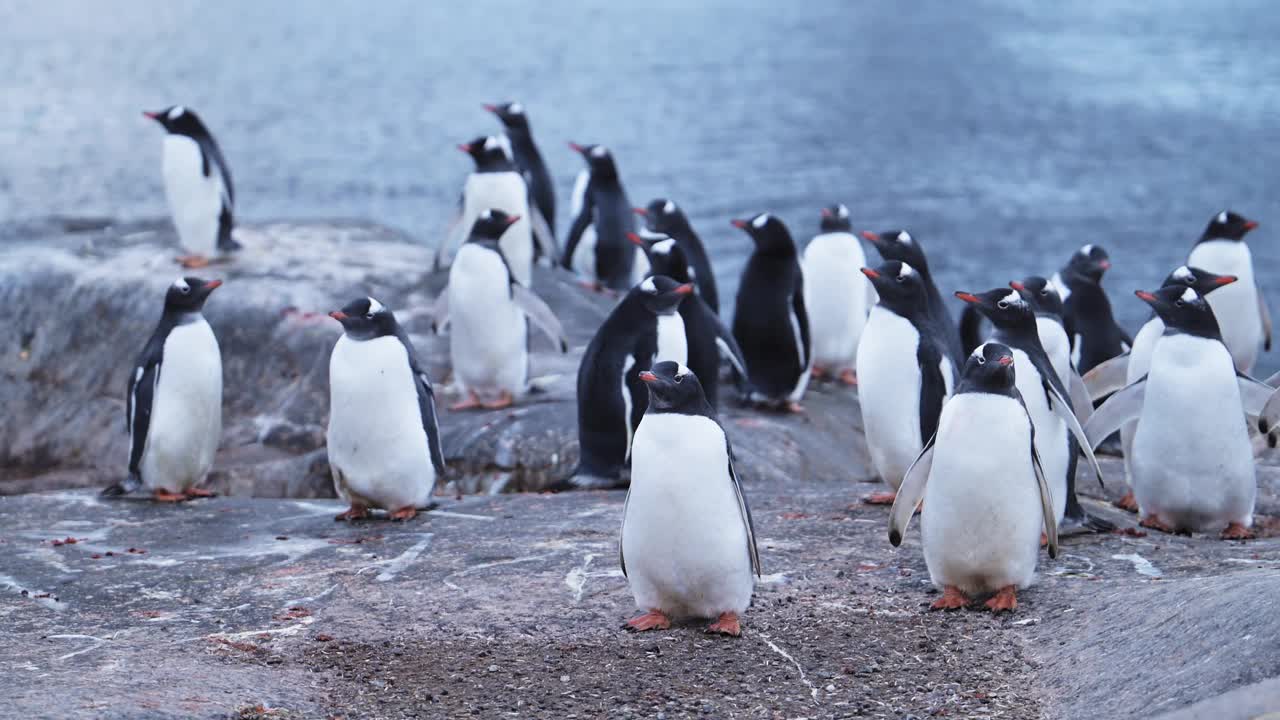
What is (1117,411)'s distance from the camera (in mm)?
6816

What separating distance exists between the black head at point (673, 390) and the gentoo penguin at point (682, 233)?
5253 millimetres

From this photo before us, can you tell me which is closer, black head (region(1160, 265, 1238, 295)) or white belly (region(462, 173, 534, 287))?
black head (region(1160, 265, 1238, 295))

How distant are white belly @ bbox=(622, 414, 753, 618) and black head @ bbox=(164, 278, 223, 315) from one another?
349 centimetres

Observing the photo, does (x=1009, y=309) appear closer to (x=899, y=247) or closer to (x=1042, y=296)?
(x=1042, y=296)

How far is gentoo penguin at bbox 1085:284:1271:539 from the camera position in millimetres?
6469

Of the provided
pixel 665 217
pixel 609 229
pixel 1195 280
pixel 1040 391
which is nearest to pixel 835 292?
pixel 665 217

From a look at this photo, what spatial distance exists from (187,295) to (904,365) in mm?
3727

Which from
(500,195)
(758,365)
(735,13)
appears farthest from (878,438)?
(735,13)

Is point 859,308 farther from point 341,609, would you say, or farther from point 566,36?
point 566,36

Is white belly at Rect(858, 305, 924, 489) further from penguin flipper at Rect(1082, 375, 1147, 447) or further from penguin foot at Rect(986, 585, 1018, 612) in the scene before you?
penguin foot at Rect(986, 585, 1018, 612)

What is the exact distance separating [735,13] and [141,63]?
3873cm

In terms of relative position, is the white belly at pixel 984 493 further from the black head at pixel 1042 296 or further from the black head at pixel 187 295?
the black head at pixel 187 295

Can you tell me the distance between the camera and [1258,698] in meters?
3.48

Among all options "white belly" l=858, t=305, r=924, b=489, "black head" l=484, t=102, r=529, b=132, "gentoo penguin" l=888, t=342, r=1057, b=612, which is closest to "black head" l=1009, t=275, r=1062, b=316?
"white belly" l=858, t=305, r=924, b=489
